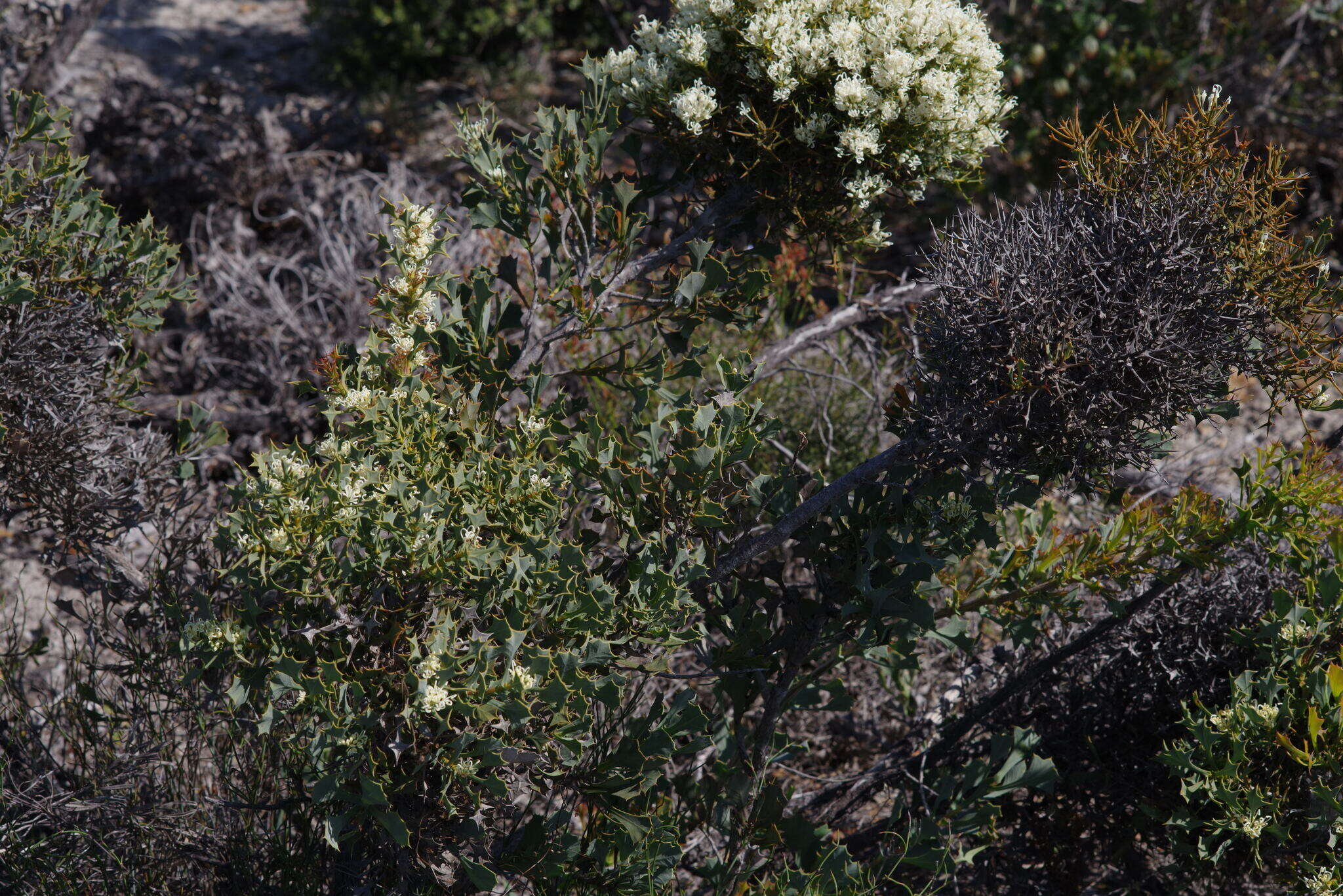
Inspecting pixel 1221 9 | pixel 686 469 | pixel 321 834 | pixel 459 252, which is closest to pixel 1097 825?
pixel 686 469

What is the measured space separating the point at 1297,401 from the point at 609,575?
4.51 ft

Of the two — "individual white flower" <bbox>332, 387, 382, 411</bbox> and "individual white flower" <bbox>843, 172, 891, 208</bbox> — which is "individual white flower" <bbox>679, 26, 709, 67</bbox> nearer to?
"individual white flower" <bbox>843, 172, 891, 208</bbox>

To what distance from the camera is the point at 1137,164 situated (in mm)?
1671

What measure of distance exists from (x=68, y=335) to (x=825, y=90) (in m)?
1.87

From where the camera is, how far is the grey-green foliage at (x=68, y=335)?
2.22 meters

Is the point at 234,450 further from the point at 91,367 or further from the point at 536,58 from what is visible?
the point at 536,58

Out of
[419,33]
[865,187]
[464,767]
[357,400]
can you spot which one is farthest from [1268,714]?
[419,33]

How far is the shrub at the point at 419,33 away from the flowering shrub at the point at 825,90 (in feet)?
A: 13.4

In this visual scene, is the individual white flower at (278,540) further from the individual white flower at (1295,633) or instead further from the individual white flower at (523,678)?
the individual white flower at (1295,633)

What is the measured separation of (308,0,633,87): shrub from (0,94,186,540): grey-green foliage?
11.7 feet

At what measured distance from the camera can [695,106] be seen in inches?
75.1

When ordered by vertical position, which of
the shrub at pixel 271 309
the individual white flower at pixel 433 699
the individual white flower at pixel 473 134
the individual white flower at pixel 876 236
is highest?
the individual white flower at pixel 473 134

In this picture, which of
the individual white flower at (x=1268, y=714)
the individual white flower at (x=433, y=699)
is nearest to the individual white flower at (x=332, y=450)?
the individual white flower at (x=433, y=699)

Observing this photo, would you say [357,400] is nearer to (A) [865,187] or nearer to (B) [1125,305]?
(A) [865,187]
